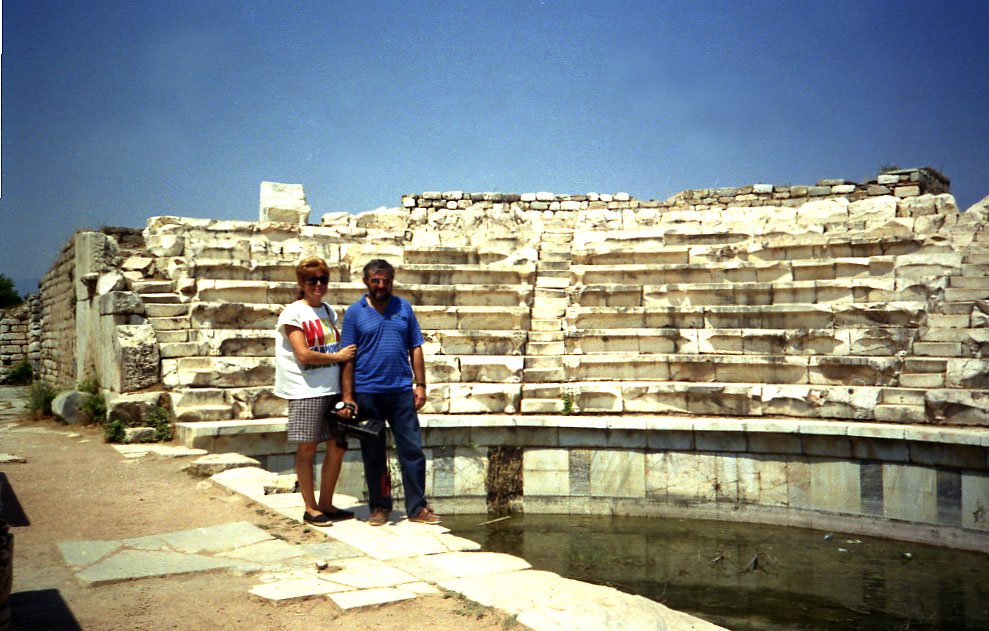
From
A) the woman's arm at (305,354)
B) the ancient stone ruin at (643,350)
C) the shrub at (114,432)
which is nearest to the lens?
the woman's arm at (305,354)

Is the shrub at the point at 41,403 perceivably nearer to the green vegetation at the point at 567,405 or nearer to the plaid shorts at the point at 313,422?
the green vegetation at the point at 567,405

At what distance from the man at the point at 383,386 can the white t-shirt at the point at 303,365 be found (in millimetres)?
118

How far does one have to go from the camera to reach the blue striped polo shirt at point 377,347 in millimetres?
5398

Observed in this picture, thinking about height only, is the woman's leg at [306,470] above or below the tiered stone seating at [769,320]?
below

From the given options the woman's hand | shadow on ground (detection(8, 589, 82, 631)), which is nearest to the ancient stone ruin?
the woman's hand

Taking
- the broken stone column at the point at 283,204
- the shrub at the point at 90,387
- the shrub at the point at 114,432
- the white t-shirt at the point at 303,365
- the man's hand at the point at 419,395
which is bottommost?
the shrub at the point at 114,432

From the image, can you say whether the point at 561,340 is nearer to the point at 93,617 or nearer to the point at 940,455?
the point at 940,455

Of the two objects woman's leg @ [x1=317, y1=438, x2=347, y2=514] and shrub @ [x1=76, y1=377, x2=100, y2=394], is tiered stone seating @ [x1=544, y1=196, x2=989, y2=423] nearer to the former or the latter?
woman's leg @ [x1=317, y1=438, x2=347, y2=514]

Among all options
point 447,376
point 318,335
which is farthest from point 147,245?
point 318,335

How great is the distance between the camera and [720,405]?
28.9 ft

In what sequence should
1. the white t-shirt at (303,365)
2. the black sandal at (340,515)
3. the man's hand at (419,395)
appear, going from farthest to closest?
the man's hand at (419,395)
the black sandal at (340,515)
the white t-shirt at (303,365)

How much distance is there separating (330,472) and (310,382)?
61 centimetres

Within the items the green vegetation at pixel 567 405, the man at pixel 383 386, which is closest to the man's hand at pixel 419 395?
the man at pixel 383 386

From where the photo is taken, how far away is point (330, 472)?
5.31m
